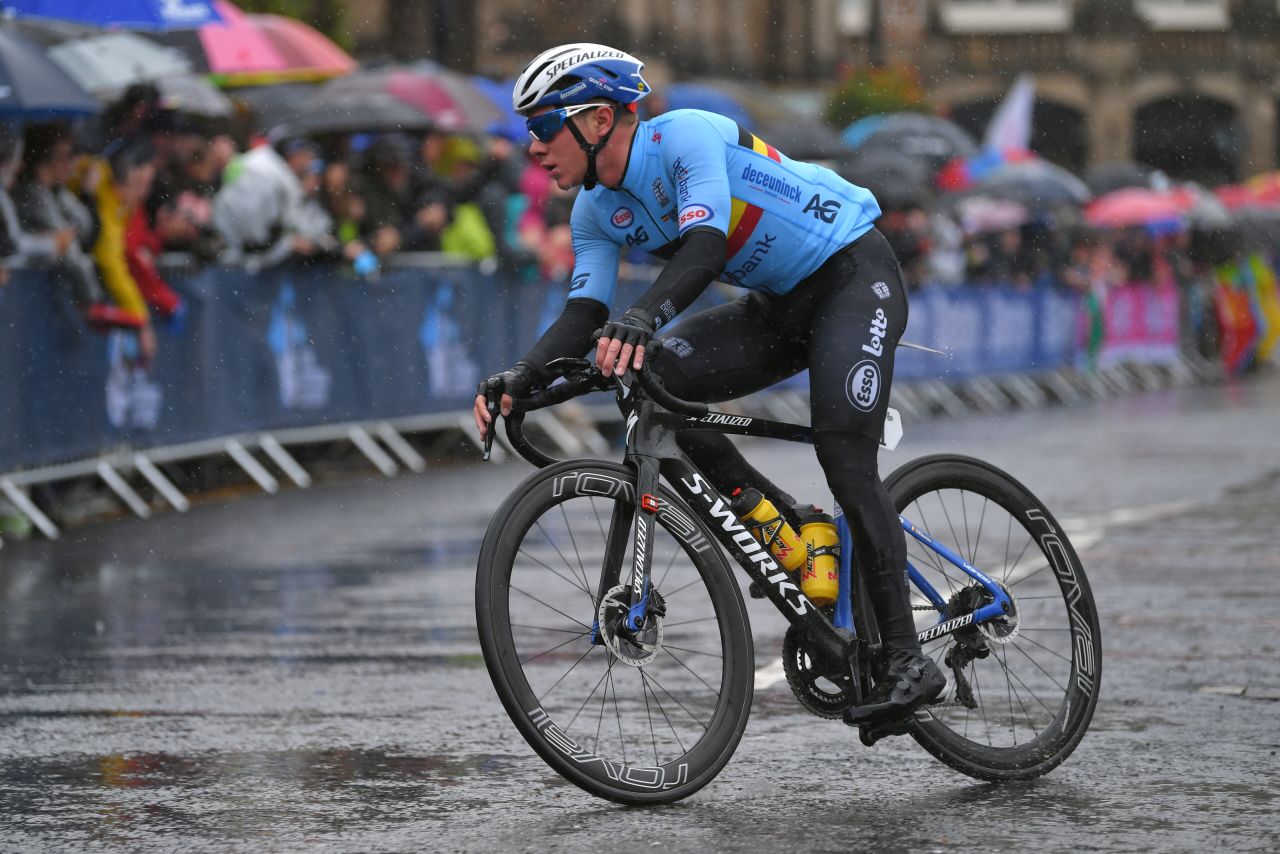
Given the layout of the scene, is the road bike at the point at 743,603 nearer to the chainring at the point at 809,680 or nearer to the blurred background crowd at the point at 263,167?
the chainring at the point at 809,680

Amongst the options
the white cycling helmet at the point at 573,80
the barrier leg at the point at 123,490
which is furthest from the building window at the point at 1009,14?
the white cycling helmet at the point at 573,80

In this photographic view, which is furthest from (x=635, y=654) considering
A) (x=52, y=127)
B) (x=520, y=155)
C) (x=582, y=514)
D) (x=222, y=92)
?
(x=520, y=155)

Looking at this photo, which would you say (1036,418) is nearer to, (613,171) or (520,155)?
(520,155)

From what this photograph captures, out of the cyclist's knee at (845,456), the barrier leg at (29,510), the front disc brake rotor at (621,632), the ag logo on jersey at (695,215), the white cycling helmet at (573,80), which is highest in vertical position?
the white cycling helmet at (573,80)

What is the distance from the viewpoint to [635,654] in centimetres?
579

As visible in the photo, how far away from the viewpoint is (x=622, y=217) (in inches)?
240

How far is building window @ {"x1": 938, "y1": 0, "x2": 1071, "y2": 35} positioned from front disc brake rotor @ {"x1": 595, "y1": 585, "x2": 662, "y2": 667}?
217ft

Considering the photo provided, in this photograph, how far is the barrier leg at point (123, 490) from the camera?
1389 cm

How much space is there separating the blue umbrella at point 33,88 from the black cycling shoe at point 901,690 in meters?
8.12

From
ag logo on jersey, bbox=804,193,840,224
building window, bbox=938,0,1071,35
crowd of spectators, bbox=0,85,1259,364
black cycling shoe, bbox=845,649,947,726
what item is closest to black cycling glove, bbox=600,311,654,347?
ag logo on jersey, bbox=804,193,840,224

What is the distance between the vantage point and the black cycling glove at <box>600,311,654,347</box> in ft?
18.3

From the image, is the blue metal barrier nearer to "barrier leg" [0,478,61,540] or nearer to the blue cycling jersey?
"barrier leg" [0,478,61,540]

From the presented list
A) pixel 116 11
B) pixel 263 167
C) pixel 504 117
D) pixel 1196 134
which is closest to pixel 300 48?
pixel 504 117

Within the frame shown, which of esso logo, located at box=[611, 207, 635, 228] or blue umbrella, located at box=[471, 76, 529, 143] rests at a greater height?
esso logo, located at box=[611, 207, 635, 228]
